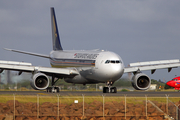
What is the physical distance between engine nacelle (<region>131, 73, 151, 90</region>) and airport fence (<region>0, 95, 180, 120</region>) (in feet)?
40.8

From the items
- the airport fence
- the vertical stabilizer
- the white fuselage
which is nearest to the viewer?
the airport fence

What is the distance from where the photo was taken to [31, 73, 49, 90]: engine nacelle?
37250mm

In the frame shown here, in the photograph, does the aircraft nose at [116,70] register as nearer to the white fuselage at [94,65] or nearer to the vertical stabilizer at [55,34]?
the white fuselage at [94,65]

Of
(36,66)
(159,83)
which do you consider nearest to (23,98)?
(36,66)

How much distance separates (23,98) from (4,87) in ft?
75.1

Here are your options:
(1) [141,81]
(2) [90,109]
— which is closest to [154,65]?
(1) [141,81]

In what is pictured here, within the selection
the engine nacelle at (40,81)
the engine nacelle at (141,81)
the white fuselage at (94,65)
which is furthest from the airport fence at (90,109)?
the engine nacelle at (141,81)

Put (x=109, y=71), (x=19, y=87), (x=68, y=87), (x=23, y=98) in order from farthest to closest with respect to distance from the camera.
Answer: (x=68, y=87) → (x=19, y=87) → (x=109, y=71) → (x=23, y=98)

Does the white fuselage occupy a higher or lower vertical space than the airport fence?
higher

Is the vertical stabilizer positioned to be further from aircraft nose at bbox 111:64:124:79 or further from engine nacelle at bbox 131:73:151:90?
aircraft nose at bbox 111:64:124:79

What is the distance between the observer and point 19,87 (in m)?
49.8

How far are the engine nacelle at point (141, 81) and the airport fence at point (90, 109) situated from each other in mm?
12434

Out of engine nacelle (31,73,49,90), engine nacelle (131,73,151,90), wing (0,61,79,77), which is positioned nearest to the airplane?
engine nacelle (131,73,151,90)

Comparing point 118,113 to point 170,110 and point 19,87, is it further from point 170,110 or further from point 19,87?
point 19,87
